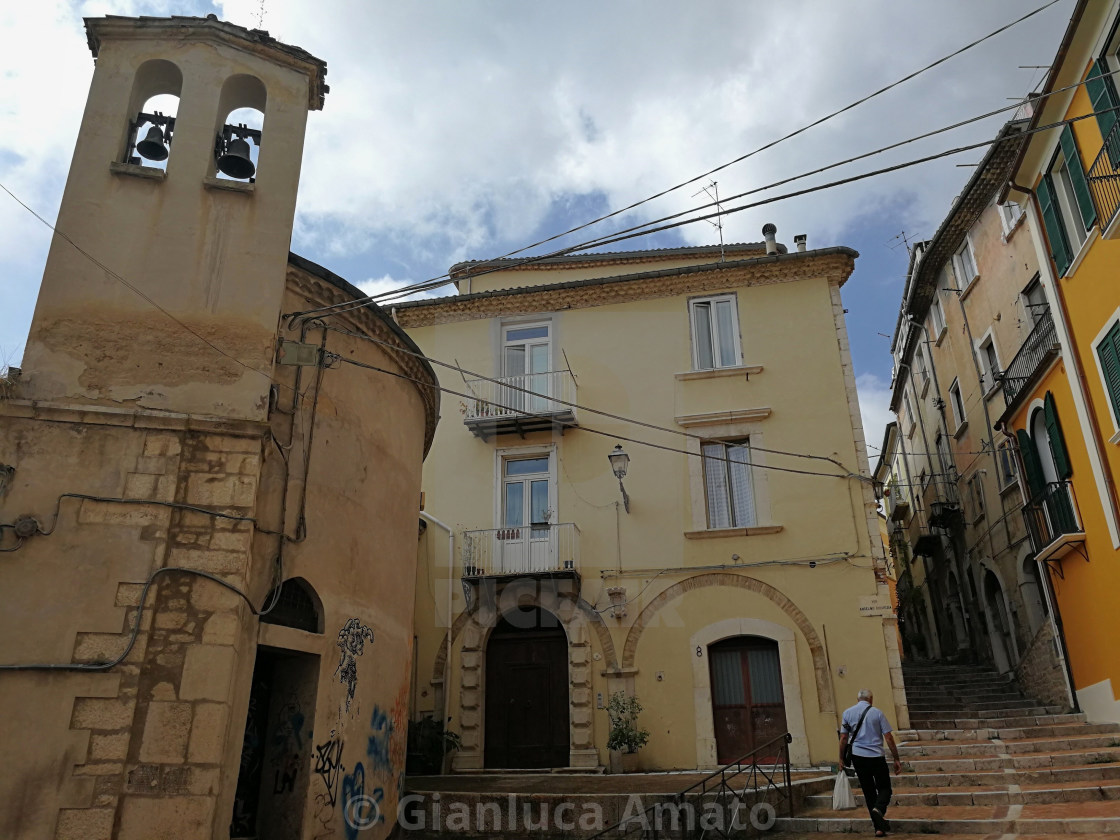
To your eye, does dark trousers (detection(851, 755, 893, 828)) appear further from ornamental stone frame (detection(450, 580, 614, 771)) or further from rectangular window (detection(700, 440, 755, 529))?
rectangular window (detection(700, 440, 755, 529))

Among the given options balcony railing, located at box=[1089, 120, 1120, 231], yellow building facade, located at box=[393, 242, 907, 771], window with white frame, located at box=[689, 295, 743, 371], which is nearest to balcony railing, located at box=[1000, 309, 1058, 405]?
balcony railing, located at box=[1089, 120, 1120, 231]

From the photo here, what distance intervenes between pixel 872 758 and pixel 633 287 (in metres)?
11.6

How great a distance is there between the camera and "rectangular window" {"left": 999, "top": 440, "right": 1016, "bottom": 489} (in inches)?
678

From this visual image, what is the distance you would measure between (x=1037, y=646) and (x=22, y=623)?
16173 millimetres

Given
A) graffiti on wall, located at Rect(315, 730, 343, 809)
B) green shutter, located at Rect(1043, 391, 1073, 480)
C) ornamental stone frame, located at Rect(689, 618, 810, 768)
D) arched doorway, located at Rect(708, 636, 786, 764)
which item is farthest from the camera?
arched doorway, located at Rect(708, 636, 786, 764)

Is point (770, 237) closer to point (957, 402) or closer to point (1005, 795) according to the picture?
point (957, 402)

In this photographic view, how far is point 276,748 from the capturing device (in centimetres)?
808

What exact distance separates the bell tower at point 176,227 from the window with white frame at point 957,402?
682 inches

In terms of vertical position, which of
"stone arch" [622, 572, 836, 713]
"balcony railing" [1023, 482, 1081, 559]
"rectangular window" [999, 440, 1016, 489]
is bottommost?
"stone arch" [622, 572, 836, 713]

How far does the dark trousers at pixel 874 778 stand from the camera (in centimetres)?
878

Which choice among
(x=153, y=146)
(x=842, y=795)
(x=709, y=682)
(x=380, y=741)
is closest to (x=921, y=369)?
(x=709, y=682)

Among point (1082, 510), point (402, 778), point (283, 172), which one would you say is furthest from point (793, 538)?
point (283, 172)

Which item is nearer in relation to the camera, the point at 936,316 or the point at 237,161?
the point at 237,161

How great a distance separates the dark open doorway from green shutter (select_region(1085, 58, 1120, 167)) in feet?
36.7
